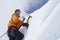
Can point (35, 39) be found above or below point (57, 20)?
below

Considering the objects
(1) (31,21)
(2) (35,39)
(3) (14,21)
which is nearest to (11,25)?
(3) (14,21)

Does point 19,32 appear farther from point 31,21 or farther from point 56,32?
point 56,32

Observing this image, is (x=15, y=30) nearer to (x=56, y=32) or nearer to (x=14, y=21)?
(x=14, y=21)

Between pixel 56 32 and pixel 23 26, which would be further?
pixel 23 26

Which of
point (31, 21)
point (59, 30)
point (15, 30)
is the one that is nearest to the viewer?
point (59, 30)

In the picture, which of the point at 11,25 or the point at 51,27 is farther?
the point at 11,25

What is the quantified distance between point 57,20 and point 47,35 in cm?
62

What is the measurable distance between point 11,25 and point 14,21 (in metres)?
0.20

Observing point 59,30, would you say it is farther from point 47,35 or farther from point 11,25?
point 11,25

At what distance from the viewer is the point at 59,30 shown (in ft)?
36.9

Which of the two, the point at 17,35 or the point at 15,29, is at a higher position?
the point at 15,29

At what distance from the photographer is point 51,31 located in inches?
445

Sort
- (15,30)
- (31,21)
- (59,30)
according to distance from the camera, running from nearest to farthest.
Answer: (59,30)
(15,30)
(31,21)

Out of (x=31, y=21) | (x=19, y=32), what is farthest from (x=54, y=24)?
(x=31, y=21)
